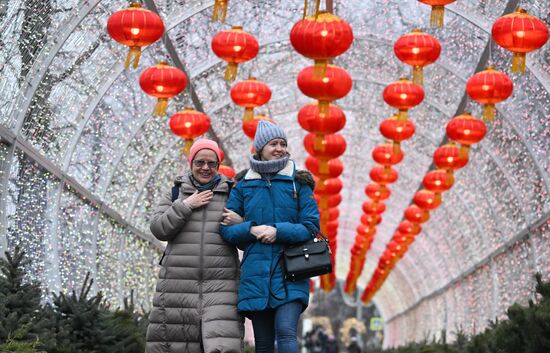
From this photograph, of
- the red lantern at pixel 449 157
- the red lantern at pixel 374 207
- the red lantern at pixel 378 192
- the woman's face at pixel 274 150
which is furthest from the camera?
the red lantern at pixel 374 207

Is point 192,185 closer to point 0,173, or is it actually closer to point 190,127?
point 0,173

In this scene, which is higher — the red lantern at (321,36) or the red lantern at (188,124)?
the red lantern at (188,124)

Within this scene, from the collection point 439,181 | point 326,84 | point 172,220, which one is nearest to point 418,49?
point 326,84

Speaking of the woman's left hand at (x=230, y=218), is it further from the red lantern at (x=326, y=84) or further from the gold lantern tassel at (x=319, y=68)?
the red lantern at (x=326, y=84)

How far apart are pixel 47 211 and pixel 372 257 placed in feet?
118

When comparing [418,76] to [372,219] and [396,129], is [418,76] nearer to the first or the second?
[396,129]

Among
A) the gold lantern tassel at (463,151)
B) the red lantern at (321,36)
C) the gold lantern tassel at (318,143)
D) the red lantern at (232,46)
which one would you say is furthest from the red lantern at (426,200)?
the red lantern at (321,36)

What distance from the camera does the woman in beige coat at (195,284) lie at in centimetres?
686

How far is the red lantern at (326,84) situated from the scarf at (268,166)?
253 inches

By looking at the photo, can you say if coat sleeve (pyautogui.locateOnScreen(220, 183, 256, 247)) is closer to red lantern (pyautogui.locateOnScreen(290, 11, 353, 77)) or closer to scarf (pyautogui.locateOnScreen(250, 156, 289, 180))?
A: scarf (pyautogui.locateOnScreen(250, 156, 289, 180))

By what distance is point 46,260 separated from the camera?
15789 millimetres

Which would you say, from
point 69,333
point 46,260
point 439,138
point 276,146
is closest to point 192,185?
point 276,146

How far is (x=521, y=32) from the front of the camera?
1213 cm

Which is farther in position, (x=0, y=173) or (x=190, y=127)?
(x=190, y=127)
